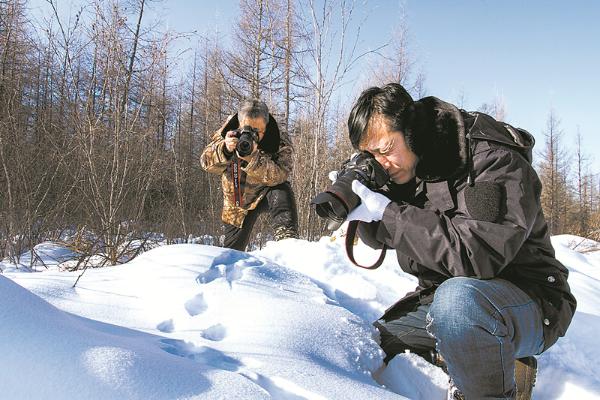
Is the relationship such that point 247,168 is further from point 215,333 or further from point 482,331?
point 482,331

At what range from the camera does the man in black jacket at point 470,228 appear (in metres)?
1.13

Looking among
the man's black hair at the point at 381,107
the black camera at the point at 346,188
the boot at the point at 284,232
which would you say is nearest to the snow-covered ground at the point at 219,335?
the black camera at the point at 346,188

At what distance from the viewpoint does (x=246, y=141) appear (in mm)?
2918

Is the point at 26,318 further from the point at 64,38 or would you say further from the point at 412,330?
the point at 64,38

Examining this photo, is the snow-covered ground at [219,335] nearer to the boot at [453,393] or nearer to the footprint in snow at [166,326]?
the footprint in snow at [166,326]

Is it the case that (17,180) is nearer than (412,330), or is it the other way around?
(412,330)

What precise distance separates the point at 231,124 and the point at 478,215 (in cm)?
247

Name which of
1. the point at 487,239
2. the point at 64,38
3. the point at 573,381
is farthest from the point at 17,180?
the point at 573,381

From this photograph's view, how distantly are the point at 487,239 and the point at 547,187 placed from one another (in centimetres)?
2326

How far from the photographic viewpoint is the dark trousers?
10.9ft

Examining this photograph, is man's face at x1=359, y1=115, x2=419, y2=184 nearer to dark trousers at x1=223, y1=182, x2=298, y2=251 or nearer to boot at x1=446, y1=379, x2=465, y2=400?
boot at x1=446, y1=379, x2=465, y2=400

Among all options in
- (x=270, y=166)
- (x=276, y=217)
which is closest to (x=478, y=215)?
(x=270, y=166)

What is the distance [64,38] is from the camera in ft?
11.0

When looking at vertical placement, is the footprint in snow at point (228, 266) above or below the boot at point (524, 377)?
above
